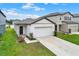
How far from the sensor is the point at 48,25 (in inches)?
514

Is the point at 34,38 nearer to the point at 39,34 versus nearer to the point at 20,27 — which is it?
the point at 39,34

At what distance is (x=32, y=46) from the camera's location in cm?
1055

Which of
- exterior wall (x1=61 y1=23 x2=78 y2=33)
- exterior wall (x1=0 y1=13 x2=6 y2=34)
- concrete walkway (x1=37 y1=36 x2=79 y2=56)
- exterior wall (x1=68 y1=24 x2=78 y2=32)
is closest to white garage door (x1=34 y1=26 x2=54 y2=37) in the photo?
concrete walkway (x1=37 y1=36 x2=79 y2=56)

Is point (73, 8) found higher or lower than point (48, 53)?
higher

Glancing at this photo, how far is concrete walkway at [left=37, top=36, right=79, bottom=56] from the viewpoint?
8961 millimetres

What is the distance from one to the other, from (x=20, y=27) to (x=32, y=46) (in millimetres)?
1996

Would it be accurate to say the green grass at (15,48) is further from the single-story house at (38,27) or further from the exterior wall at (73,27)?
the exterior wall at (73,27)

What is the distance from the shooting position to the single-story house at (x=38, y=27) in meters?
12.3

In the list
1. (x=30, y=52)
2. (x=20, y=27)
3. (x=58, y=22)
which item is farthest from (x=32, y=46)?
(x=58, y=22)

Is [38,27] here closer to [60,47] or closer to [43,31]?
[43,31]

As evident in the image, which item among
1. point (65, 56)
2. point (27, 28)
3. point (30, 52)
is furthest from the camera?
point (27, 28)

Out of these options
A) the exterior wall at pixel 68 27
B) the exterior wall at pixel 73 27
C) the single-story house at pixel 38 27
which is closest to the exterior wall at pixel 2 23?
the single-story house at pixel 38 27

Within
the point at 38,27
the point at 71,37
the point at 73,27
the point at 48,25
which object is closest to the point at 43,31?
the point at 38,27

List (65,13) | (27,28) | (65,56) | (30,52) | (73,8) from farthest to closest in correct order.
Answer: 1. (27,28)
2. (65,13)
3. (73,8)
4. (30,52)
5. (65,56)
